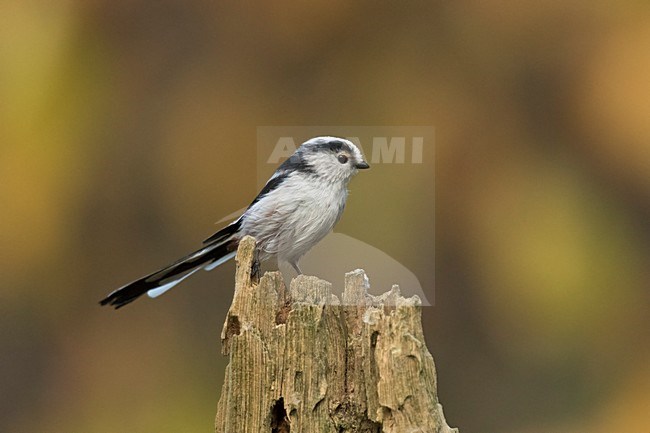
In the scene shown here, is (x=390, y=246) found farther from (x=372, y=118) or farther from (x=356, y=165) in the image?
(x=372, y=118)

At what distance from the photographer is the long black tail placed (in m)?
2.59

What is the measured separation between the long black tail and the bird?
0.01 meters

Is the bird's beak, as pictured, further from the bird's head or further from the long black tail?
the long black tail

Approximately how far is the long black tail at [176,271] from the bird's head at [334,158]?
341mm

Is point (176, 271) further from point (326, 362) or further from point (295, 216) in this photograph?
point (326, 362)

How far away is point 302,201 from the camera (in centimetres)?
245

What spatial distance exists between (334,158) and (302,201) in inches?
5.7

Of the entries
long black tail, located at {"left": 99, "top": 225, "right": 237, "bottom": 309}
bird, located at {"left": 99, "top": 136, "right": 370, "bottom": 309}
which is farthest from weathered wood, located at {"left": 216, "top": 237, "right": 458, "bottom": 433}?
long black tail, located at {"left": 99, "top": 225, "right": 237, "bottom": 309}

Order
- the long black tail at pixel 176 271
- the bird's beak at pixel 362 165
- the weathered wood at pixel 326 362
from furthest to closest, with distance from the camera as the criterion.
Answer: the long black tail at pixel 176 271
the bird's beak at pixel 362 165
the weathered wood at pixel 326 362

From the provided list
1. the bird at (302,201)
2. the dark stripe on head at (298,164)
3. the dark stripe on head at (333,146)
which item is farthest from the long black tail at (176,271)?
the dark stripe on head at (333,146)

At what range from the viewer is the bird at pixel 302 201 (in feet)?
7.93

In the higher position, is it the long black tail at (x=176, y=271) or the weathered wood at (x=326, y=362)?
the long black tail at (x=176, y=271)

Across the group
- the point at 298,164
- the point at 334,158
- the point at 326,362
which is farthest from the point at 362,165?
the point at 326,362

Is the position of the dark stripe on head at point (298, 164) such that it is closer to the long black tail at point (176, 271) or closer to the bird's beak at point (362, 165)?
the bird's beak at point (362, 165)
